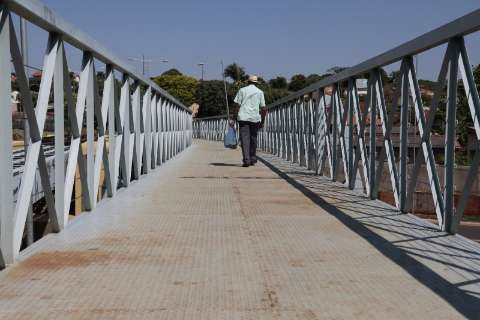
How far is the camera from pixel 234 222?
5312 millimetres

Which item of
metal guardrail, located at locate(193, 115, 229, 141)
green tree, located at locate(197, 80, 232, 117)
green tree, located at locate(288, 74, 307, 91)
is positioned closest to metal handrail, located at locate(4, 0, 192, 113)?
metal guardrail, located at locate(193, 115, 229, 141)

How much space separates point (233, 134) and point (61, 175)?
11777mm

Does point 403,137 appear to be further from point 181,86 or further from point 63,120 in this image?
point 181,86

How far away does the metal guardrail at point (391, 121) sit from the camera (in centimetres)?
450

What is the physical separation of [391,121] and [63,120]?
2.84 metres

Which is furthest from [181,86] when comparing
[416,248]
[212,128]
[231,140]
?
[416,248]

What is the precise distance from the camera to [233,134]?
54.6 ft

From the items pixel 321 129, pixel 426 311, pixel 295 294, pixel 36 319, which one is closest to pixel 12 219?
pixel 36 319

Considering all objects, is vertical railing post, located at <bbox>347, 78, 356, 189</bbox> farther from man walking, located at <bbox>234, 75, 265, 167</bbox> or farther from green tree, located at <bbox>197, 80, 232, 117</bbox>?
green tree, located at <bbox>197, 80, 232, 117</bbox>

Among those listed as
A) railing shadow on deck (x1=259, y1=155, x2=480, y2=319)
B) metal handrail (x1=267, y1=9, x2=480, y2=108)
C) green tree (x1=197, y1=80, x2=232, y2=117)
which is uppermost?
green tree (x1=197, y1=80, x2=232, y2=117)

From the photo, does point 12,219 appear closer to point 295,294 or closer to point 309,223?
point 295,294

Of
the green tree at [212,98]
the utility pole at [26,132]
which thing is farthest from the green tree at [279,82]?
the utility pole at [26,132]

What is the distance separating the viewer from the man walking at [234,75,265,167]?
11.5 metres

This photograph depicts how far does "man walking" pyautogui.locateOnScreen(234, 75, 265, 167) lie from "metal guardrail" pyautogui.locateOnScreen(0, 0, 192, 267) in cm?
271
